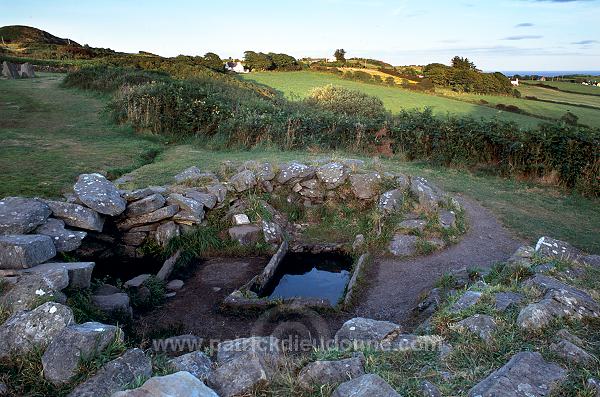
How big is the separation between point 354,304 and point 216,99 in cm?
1164

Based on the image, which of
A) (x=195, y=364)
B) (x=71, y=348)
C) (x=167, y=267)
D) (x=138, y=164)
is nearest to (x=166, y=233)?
(x=167, y=267)

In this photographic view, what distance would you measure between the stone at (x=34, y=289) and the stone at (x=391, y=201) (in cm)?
618

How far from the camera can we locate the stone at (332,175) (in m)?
10.4

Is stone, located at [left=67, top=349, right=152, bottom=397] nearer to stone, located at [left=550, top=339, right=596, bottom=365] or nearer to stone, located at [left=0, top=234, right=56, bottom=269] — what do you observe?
stone, located at [left=0, top=234, right=56, bottom=269]

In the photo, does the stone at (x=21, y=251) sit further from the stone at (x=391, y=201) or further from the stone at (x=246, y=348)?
the stone at (x=391, y=201)

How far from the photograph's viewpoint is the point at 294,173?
34.7 feet

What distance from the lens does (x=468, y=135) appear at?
13.5 meters

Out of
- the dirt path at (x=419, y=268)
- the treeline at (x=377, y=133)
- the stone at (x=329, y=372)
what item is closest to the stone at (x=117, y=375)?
the stone at (x=329, y=372)

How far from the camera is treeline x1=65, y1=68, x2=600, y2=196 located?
39.9ft

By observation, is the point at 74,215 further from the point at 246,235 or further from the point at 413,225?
the point at 413,225

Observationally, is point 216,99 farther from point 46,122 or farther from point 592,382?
point 592,382

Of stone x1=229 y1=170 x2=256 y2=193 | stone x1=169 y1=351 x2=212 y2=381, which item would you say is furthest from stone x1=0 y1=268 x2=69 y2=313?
stone x1=229 y1=170 x2=256 y2=193

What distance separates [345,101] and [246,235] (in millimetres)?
14417

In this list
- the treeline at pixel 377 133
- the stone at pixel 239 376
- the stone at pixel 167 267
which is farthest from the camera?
the treeline at pixel 377 133
